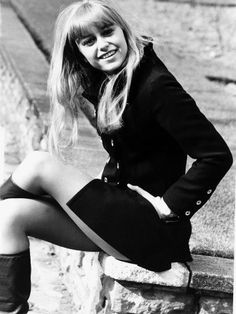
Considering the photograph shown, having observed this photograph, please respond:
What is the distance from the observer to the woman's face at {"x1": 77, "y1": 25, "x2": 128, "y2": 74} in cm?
Answer: 278

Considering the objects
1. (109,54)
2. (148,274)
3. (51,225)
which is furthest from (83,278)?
(109,54)

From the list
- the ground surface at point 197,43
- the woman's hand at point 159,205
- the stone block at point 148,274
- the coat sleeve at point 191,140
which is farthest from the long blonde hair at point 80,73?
the ground surface at point 197,43

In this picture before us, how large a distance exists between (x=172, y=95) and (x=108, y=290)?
838 mm

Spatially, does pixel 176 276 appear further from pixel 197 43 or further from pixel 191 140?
pixel 197 43

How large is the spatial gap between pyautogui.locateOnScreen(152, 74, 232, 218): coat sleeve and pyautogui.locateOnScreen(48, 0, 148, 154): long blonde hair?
7.2 inches

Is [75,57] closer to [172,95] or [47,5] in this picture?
[172,95]

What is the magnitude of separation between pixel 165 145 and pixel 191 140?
0.21 metres

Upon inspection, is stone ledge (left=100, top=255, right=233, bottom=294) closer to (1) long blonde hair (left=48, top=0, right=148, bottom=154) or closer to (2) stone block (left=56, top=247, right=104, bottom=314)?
(2) stone block (left=56, top=247, right=104, bottom=314)

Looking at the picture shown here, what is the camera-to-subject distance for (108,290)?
288 centimetres

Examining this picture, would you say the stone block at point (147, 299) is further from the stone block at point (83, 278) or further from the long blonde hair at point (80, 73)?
the long blonde hair at point (80, 73)

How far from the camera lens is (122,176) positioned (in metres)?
2.90

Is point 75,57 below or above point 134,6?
above

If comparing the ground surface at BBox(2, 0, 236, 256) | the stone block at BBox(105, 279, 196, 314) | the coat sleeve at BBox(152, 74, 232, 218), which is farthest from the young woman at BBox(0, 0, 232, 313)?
the ground surface at BBox(2, 0, 236, 256)

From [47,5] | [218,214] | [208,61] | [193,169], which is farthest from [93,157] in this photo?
[47,5]
